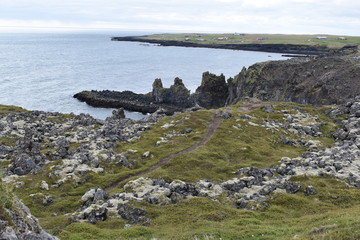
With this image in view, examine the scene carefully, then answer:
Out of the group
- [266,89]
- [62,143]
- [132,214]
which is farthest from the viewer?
[266,89]

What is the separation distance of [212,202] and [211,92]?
115463 millimetres

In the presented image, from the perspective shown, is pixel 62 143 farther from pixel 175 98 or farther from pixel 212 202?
pixel 175 98

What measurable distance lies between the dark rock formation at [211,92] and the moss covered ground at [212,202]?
261 feet

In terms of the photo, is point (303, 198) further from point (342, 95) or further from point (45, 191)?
point (342, 95)

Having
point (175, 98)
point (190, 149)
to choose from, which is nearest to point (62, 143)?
point (190, 149)

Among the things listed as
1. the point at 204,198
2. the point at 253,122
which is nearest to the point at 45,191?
the point at 204,198

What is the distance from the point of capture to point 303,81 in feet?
370

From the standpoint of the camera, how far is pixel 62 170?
137 ft

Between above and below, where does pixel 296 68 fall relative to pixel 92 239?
above

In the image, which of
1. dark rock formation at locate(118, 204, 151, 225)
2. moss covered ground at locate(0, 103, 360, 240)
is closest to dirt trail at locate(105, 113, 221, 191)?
moss covered ground at locate(0, 103, 360, 240)

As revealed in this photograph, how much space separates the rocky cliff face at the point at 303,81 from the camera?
96.1 meters

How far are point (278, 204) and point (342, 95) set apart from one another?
74148 mm

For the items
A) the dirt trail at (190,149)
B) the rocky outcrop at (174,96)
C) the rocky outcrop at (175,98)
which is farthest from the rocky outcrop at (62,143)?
the rocky outcrop at (174,96)

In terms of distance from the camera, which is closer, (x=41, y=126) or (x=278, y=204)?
(x=278, y=204)
